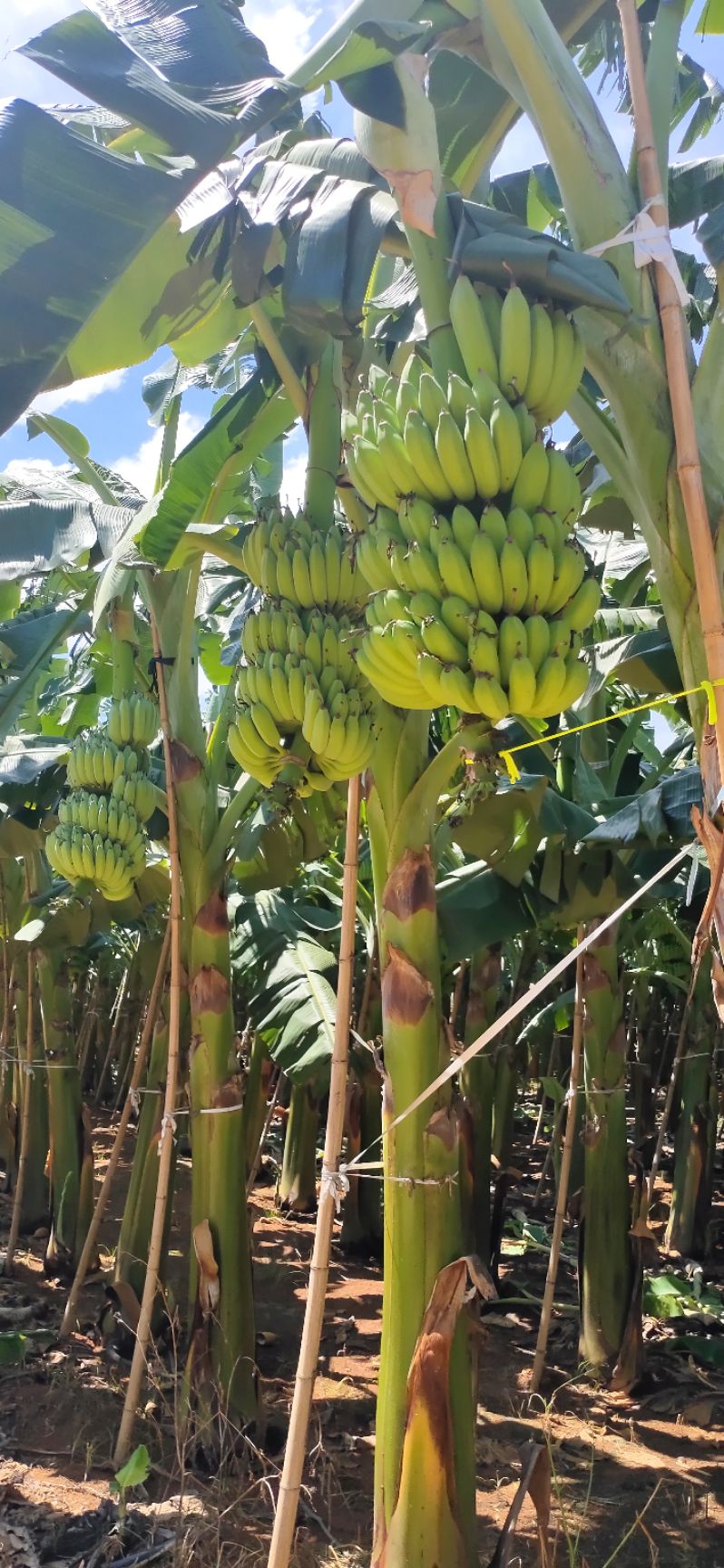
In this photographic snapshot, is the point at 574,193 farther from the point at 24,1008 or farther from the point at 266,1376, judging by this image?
the point at 24,1008

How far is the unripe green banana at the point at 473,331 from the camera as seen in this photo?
1.66 m

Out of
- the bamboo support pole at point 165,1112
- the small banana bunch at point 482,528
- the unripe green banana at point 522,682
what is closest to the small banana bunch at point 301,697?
the small banana bunch at point 482,528

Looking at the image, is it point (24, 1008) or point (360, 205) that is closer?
point (360, 205)

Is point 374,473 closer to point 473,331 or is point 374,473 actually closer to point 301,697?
point 473,331

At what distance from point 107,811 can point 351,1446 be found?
2.51 meters

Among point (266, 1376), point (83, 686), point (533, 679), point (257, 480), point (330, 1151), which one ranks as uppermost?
point (257, 480)

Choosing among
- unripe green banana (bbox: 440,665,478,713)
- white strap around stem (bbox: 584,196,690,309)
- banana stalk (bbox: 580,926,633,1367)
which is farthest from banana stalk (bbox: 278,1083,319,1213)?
white strap around stem (bbox: 584,196,690,309)

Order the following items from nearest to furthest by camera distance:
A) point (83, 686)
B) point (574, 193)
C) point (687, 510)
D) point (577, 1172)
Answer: point (687, 510) → point (574, 193) → point (83, 686) → point (577, 1172)

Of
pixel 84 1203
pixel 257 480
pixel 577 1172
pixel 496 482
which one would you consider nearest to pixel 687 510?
pixel 496 482

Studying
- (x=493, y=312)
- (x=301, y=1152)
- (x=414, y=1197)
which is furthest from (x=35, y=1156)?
(x=493, y=312)

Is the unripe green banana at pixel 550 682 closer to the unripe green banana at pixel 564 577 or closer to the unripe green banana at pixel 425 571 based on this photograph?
the unripe green banana at pixel 564 577

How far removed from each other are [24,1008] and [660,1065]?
679cm

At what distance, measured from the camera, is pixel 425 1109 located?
2395mm

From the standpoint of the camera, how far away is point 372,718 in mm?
2250
